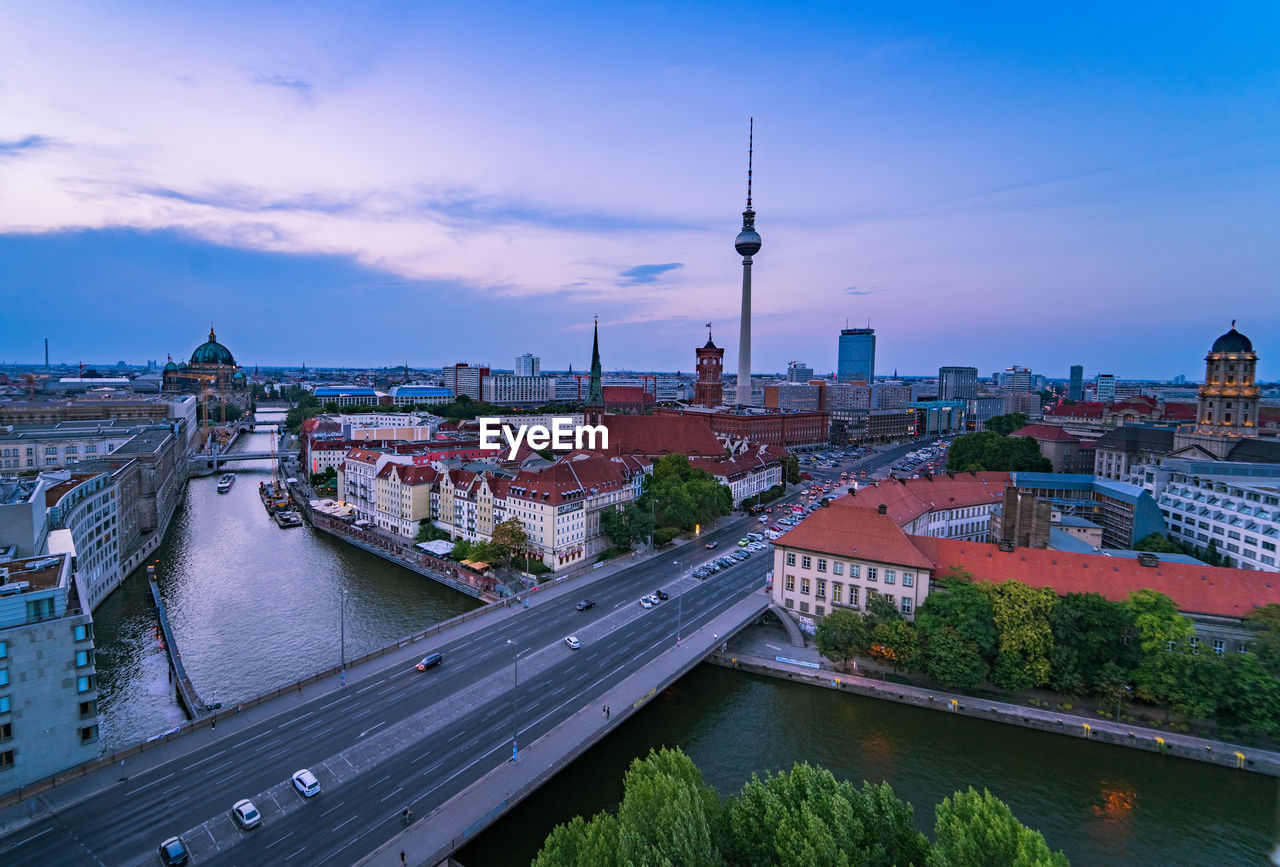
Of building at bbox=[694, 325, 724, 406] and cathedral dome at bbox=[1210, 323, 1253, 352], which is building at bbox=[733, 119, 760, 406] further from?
cathedral dome at bbox=[1210, 323, 1253, 352]

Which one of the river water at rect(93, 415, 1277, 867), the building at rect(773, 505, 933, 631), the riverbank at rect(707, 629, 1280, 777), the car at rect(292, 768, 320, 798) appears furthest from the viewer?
the building at rect(773, 505, 933, 631)

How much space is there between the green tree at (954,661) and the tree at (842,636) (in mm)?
3503

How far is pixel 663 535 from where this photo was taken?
6000cm

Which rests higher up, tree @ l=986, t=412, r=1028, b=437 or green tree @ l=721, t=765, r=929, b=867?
tree @ l=986, t=412, r=1028, b=437

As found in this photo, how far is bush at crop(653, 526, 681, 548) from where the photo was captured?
2363 inches

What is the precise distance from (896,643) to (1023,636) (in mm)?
6322

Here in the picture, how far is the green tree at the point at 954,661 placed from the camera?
3294 centimetres

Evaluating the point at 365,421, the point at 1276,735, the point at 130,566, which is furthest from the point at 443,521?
the point at 365,421

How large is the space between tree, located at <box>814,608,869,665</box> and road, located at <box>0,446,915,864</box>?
880cm

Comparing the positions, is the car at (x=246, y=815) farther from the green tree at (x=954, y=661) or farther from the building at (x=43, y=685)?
the green tree at (x=954, y=661)

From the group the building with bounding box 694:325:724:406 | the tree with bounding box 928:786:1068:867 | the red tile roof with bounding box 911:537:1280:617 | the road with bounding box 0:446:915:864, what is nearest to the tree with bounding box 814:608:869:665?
the red tile roof with bounding box 911:537:1280:617

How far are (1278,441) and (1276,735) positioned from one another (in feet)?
182

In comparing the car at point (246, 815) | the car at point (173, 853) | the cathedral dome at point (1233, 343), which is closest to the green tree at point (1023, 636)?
the car at point (246, 815)

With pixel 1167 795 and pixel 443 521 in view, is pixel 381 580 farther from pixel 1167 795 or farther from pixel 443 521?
pixel 1167 795
